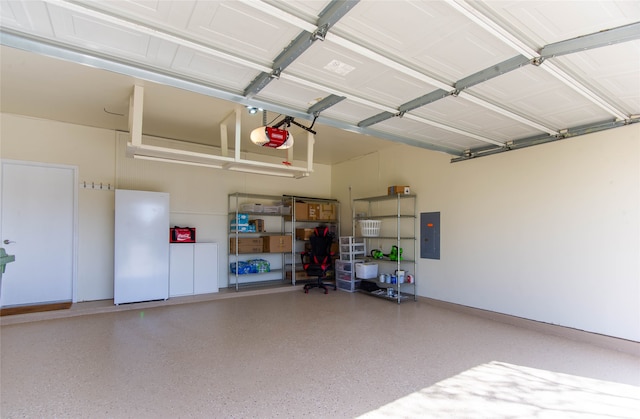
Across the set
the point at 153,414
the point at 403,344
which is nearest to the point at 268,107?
the point at 153,414

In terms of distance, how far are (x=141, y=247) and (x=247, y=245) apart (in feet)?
6.13

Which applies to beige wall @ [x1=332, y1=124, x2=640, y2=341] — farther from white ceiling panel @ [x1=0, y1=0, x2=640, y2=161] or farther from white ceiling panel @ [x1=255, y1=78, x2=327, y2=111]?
white ceiling panel @ [x1=255, y1=78, x2=327, y2=111]

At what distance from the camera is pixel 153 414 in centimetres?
208

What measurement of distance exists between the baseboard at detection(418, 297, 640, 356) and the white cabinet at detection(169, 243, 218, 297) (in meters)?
4.15

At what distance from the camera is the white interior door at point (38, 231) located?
4.48m

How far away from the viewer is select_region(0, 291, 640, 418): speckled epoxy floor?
2.22 metres

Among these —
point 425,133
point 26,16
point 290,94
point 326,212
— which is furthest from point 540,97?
point 326,212

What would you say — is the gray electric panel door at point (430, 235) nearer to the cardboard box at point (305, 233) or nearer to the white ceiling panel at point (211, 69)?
the cardboard box at point (305, 233)

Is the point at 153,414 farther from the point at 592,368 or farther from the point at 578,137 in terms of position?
the point at 578,137

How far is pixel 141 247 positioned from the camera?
4.90 meters

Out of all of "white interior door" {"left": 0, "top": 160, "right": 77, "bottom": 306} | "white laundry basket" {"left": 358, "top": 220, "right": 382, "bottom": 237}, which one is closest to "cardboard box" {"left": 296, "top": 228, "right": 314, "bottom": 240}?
"white laundry basket" {"left": 358, "top": 220, "right": 382, "bottom": 237}

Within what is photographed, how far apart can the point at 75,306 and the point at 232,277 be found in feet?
8.27

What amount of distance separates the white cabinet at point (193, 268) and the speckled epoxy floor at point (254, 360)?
738 mm

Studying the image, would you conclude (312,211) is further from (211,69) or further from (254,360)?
(211,69)
